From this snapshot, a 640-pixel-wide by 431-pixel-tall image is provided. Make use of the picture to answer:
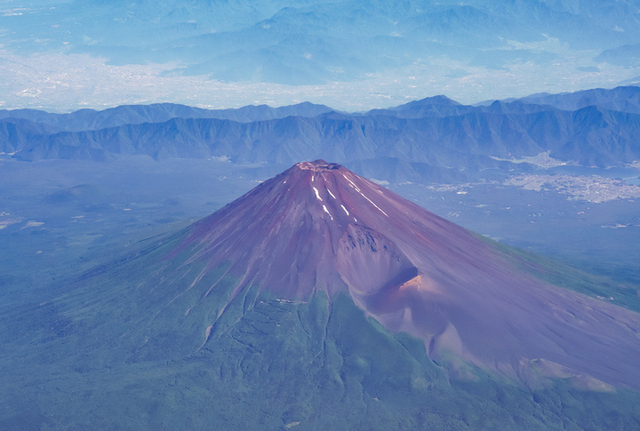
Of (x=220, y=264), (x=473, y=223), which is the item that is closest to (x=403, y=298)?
(x=220, y=264)

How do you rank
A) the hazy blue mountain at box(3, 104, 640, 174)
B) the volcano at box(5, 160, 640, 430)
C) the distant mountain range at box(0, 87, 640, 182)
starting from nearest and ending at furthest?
the volcano at box(5, 160, 640, 430) → the distant mountain range at box(0, 87, 640, 182) → the hazy blue mountain at box(3, 104, 640, 174)

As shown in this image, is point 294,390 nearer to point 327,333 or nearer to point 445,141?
point 327,333

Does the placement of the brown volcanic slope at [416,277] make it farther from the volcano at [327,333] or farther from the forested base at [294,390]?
the forested base at [294,390]

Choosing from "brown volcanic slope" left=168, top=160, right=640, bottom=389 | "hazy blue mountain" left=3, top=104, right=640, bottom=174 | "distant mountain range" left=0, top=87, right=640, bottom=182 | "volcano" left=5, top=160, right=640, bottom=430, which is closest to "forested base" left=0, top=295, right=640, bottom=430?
"volcano" left=5, top=160, right=640, bottom=430

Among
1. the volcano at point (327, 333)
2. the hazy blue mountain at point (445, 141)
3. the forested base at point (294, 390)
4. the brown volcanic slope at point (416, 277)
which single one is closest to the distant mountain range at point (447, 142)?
the hazy blue mountain at point (445, 141)

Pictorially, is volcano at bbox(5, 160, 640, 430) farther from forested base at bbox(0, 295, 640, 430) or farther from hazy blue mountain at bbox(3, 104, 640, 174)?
hazy blue mountain at bbox(3, 104, 640, 174)

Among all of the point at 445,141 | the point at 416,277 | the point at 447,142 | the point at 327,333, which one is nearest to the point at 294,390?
the point at 327,333
